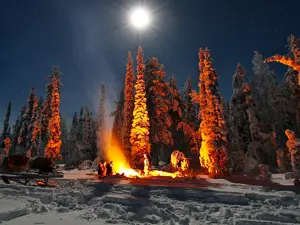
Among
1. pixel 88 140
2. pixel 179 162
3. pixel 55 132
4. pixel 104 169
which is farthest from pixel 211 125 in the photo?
pixel 88 140

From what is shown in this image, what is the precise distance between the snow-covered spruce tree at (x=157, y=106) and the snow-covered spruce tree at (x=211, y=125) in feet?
30.5

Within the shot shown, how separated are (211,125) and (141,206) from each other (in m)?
15.0

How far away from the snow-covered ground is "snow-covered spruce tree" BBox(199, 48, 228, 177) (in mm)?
9383

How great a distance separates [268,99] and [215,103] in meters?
20.3

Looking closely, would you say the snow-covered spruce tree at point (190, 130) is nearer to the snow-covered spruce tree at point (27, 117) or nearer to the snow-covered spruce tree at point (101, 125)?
the snow-covered spruce tree at point (101, 125)

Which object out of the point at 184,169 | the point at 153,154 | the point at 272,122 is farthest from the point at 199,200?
the point at 272,122

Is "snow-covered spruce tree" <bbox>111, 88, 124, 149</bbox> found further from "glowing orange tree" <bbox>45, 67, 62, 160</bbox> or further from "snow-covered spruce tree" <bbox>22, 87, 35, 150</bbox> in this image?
"snow-covered spruce tree" <bbox>22, 87, 35, 150</bbox>

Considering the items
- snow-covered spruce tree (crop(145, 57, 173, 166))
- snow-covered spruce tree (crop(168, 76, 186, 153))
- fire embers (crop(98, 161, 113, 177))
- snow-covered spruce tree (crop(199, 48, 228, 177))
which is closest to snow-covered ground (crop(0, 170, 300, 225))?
fire embers (crop(98, 161, 113, 177))

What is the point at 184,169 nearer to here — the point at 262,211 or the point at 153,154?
the point at 153,154

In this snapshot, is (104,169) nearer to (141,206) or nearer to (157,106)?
(141,206)

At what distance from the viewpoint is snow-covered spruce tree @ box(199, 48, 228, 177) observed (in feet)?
70.6

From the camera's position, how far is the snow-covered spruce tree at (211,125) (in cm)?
2152

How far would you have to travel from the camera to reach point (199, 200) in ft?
34.6

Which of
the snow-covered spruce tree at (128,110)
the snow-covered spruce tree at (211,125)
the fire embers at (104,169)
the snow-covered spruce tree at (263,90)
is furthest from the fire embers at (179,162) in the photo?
the snow-covered spruce tree at (263,90)
